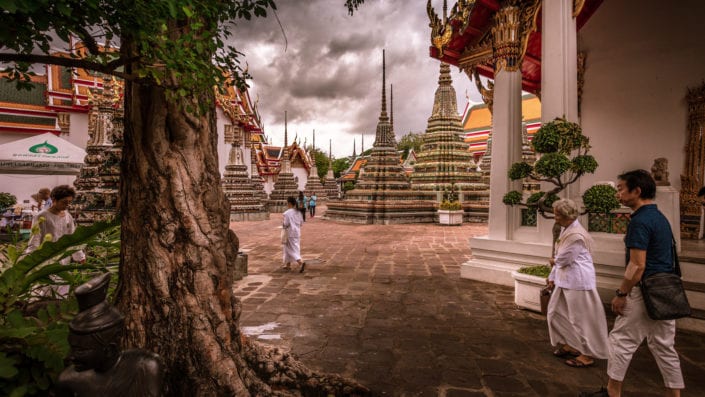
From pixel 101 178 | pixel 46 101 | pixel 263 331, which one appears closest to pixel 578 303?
pixel 263 331

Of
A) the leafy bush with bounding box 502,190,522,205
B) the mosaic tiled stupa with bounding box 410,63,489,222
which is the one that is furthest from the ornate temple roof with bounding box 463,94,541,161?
the leafy bush with bounding box 502,190,522,205

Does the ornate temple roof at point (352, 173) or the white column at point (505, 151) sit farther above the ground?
the ornate temple roof at point (352, 173)

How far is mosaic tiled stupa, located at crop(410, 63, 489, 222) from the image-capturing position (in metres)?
17.7

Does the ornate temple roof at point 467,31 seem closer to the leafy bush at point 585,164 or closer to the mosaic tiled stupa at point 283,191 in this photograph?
the leafy bush at point 585,164

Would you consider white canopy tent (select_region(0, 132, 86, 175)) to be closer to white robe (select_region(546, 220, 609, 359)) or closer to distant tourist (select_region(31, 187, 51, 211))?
distant tourist (select_region(31, 187, 51, 211))

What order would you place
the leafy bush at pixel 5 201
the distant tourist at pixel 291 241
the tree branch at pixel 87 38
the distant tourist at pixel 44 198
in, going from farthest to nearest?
the leafy bush at pixel 5 201 → the distant tourist at pixel 44 198 → the distant tourist at pixel 291 241 → the tree branch at pixel 87 38

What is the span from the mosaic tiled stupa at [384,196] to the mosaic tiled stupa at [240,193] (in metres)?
4.00

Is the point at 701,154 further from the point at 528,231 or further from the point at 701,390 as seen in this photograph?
the point at 701,390

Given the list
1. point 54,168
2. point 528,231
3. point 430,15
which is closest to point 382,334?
point 528,231

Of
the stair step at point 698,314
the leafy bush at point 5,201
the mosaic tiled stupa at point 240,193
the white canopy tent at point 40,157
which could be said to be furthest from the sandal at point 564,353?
the mosaic tiled stupa at point 240,193

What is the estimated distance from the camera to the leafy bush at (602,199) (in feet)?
12.8

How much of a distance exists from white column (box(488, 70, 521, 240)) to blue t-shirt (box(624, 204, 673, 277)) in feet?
11.5

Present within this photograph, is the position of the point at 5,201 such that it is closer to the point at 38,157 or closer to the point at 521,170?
the point at 38,157

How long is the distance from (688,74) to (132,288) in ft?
30.9
